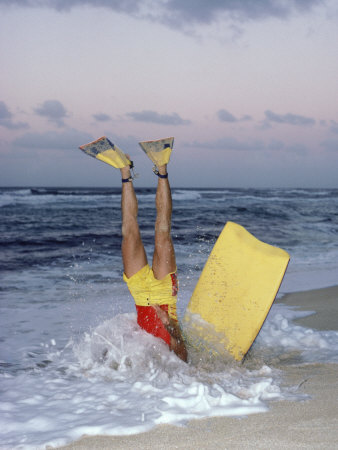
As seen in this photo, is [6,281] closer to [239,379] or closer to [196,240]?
[239,379]

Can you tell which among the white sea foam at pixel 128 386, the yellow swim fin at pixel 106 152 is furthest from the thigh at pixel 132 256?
the yellow swim fin at pixel 106 152

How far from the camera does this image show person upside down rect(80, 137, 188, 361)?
3.50 metres

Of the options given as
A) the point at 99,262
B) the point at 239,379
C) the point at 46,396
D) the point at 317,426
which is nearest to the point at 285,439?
the point at 317,426

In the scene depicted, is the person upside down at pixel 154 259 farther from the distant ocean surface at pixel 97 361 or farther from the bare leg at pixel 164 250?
the distant ocean surface at pixel 97 361

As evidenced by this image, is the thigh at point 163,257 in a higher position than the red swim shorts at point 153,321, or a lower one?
higher

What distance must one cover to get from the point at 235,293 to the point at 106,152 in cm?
153

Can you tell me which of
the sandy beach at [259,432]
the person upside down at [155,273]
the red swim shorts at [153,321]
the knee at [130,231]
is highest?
the knee at [130,231]

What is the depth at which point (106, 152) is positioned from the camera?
3615mm

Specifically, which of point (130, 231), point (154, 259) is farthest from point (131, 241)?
point (154, 259)

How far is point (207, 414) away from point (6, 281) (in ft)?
16.7

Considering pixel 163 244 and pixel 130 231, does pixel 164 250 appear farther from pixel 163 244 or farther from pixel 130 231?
pixel 130 231

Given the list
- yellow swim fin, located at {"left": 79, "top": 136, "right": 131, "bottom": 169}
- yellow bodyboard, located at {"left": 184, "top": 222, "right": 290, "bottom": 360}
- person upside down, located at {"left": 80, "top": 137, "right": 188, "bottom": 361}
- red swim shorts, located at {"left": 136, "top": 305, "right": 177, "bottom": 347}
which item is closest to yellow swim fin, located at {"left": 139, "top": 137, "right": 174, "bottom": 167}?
person upside down, located at {"left": 80, "top": 137, "right": 188, "bottom": 361}

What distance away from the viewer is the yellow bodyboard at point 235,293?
340 cm

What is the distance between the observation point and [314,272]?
7.46 meters
